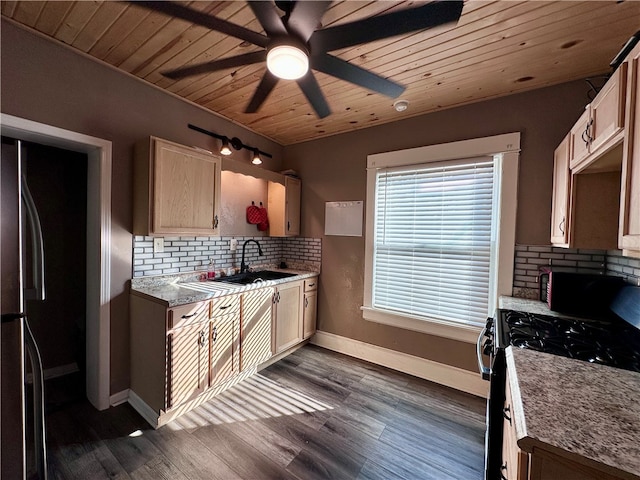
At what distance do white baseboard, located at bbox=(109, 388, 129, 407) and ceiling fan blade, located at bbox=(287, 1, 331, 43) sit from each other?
2.74m

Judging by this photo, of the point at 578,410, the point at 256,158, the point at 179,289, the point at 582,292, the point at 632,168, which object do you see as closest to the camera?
the point at 578,410

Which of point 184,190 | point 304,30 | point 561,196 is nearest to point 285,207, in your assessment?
point 184,190

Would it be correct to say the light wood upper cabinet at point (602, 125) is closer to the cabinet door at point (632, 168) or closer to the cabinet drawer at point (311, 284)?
the cabinet door at point (632, 168)

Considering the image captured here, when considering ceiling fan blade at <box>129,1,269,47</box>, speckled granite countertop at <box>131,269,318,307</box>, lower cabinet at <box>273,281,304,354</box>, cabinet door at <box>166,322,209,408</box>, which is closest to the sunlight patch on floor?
cabinet door at <box>166,322,209,408</box>

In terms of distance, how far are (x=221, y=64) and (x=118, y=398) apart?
2.52m

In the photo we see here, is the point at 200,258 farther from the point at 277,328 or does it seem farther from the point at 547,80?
the point at 547,80

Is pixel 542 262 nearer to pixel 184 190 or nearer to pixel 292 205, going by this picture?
pixel 292 205

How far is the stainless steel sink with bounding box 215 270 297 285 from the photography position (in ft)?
9.01

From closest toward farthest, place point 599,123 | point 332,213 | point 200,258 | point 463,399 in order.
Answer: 1. point 599,123
2. point 463,399
3. point 200,258
4. point 332,213

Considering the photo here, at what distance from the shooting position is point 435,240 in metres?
2.51

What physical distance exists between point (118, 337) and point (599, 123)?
3.29 m

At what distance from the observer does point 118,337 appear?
→ 80.9 inches

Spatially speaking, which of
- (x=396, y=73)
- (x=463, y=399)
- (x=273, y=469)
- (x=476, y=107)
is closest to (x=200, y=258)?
(x=273, y=469)

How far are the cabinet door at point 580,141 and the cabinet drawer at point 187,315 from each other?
2555mm
